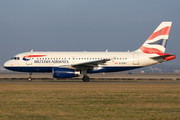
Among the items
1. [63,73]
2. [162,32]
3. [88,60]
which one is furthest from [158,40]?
[63,73]

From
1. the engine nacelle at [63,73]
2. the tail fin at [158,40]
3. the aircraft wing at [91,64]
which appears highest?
the tail fin at [158,40]

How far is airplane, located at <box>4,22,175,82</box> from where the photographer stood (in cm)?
3597

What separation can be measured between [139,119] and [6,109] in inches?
239

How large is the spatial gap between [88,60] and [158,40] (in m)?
10.4

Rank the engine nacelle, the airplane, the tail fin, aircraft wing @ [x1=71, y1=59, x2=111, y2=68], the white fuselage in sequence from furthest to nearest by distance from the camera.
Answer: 1. the tail fin
2. the white fuselage
3. the airplane
4. aircraft wing @ [x1=71, y1=59, x2=111, y2=68]
5. the engine nacelle

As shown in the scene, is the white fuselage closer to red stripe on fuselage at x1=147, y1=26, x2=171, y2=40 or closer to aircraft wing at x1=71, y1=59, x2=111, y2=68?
aircraft wing at x1=71, y1=59, x2=111, y2=68

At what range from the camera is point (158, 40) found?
126 feet

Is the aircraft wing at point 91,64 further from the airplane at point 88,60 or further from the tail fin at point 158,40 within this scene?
the tail fin at point 158,40

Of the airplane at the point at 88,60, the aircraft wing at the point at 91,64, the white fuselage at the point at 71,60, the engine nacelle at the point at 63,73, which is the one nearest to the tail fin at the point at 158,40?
the airplane at the point at 88,60

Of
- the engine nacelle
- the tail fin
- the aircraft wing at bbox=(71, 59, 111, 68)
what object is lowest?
the engine nacelle

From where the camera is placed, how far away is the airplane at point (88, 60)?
36.0 metres

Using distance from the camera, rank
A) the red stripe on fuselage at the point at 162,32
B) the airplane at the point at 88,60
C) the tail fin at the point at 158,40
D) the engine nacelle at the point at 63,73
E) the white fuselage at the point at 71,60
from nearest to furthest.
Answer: the engine nacelle at the point at 63,73
the airplane at the point at 88,60
the white fuselage at the point at 71,60
the tail fin at the point at 158,40
the red stripe on fuselage at the point at 162,32

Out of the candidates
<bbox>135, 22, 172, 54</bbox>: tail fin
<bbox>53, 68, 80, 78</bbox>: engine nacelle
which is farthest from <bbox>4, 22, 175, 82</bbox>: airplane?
<bbox>53, 68, 80, 78</bbox>: engine nacelle

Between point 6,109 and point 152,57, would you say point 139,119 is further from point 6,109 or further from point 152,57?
point 152,57
